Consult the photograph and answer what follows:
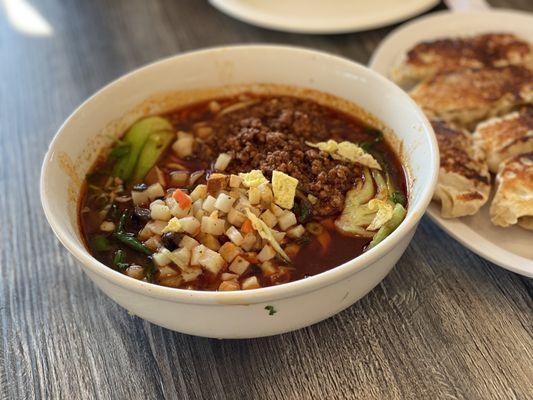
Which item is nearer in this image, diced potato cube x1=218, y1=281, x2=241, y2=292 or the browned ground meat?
diced potato cube x1=218, y1=281, x2=241, y2=292

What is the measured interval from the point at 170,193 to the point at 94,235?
331 mm

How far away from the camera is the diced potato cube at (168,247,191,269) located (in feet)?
6.57

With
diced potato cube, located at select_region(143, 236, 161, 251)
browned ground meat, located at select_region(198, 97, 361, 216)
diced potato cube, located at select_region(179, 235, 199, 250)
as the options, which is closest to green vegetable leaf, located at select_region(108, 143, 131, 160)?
browned ground meat, located at select_region(198, 97, 361, 216)

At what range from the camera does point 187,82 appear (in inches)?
107

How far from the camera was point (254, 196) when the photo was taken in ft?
6.95

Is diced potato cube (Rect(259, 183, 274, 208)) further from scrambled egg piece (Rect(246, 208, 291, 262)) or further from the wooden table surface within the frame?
the wooden table surface

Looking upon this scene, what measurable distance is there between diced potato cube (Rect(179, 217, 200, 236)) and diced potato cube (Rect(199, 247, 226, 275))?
0.10m

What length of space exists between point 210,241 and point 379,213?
2.06 feet

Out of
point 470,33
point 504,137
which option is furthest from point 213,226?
point 470,33

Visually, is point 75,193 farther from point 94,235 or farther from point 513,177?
point 513,177

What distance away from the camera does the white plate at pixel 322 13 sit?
3.35 m

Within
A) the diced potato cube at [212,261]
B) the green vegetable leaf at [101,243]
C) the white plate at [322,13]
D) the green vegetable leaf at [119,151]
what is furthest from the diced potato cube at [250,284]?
the white plate at [322,13]

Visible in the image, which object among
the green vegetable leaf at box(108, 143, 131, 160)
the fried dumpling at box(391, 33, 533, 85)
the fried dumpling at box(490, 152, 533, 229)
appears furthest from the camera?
the fried dumpling at box(391, 33, 533, 85)

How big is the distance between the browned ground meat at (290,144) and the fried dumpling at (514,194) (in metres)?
0.58
